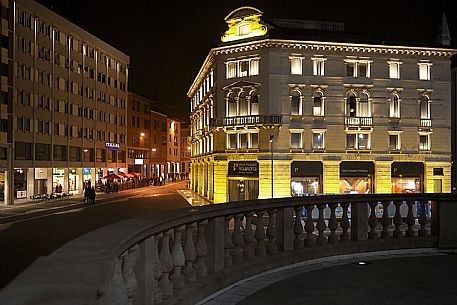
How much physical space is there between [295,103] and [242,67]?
6720 millimetres

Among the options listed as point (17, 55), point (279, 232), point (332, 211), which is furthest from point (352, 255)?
point (17, 55)

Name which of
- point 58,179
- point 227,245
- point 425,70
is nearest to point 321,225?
point 227,245

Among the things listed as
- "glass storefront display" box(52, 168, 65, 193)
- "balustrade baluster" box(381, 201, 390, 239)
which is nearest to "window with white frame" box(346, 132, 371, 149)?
"glass storefront display" box(52, 168, 65, 193)

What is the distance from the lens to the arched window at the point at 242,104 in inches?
1975

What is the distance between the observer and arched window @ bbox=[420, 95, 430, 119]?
51.0 m

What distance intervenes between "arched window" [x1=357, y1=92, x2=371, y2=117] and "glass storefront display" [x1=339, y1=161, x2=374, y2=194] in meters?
4.86

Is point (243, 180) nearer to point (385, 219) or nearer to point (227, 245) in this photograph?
point (385, 219)

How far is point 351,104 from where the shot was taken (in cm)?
4959

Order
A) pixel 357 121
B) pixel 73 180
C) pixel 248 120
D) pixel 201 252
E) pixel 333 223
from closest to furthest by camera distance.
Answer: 1. pixel 201 252
2. pixel 333 223
3. pixel 357 121
4. pixel 248 120
5. pixel 73 180

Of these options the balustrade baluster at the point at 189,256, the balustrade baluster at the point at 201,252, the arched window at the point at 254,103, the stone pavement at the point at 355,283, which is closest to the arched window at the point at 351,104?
the arched window at the point at 254,103

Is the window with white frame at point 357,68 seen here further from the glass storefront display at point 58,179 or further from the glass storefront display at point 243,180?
the glass storefront display at point 58,179

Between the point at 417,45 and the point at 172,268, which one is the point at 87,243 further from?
the point at 417,45

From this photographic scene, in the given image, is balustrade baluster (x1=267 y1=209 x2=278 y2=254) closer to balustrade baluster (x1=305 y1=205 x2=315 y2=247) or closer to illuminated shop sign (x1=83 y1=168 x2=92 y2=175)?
balustrade baluster (x1=305 y1=205 x2=315 y2=247)

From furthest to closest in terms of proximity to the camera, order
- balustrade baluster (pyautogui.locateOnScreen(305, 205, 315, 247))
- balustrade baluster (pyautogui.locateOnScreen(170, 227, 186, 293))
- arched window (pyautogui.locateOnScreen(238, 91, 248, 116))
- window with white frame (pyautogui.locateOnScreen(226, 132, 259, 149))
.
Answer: arched window (pyautogui.locateOnScreen(238, 91, 248, 116))
window with white frame (pyautogui.locateOnScreen(226, 132, 259, 149))
balustrade baluster (pyautogui.locateOnScreen(305, 205, 315, 247))
balustrade baluster (pyautogui.locateOnScreen(170, 227, 186, 293))
